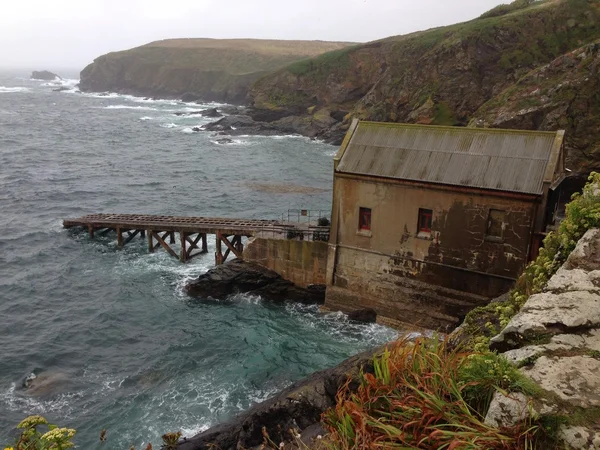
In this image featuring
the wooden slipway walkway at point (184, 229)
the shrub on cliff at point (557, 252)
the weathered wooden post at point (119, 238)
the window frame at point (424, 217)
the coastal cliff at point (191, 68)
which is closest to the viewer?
the shrub on cliff at point (557, 252)

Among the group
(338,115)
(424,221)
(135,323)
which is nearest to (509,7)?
(338,115)

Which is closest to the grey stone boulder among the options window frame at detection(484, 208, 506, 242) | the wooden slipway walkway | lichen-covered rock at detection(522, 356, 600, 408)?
lichen-covered rock at detection(522, 356, 600, 408)

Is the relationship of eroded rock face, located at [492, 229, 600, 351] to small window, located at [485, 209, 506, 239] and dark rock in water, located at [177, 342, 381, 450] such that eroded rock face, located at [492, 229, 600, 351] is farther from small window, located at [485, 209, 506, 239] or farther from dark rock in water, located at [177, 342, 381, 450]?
small window, located at [485, 209, 506, 239]

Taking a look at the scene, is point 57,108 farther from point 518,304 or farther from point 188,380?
point 518,304

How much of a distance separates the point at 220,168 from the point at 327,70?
50.3 metres

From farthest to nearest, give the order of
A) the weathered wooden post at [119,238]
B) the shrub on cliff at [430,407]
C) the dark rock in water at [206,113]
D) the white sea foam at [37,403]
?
the dark rock in water at [206,113] < the weathered wooden post at [119,238] < the white sea foam at [37,403] < the shrub on cliff at [430,407]

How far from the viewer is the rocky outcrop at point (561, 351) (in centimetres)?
504

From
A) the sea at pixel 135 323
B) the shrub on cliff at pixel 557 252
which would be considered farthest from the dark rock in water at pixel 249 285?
the shrub on cliff at pixel 557 252

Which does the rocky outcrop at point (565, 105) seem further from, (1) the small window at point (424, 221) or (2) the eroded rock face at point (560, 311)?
(2) the eroded rock face at point (560, 311)

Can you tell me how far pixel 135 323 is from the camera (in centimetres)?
2595

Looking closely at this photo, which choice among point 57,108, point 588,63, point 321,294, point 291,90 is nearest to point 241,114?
point 291,90

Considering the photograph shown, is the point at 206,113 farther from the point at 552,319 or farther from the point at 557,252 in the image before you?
the point at 552,319

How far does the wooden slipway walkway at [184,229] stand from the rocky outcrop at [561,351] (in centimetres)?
2154

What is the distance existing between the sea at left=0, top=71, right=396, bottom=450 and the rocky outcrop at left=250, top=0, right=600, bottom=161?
2289cm
